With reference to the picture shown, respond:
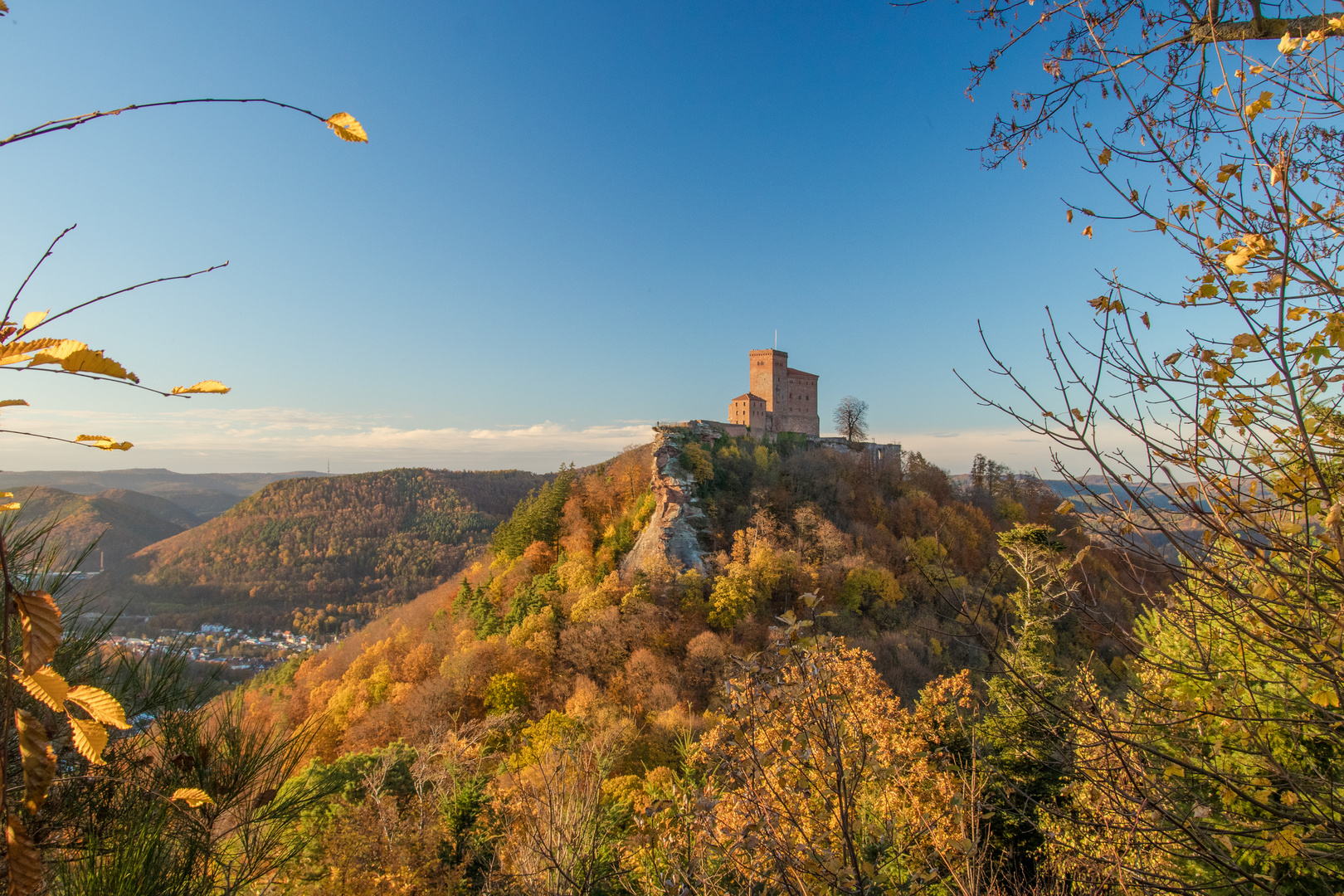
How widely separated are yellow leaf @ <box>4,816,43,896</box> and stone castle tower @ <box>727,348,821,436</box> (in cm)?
4115

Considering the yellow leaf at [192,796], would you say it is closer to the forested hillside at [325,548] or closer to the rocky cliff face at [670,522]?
the rocky cliff face at [670,522]

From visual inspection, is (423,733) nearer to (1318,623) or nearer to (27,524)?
(27,524)

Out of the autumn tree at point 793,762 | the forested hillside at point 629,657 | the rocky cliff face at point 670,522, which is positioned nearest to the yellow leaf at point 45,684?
the forested hillside at point 629,657

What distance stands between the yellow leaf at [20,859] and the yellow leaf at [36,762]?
36 millimetres

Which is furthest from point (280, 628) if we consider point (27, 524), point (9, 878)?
point (9, 878)

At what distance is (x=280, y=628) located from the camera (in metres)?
54.3

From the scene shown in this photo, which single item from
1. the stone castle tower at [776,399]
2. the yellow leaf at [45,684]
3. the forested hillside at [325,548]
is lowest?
the forested hillside at [325,548]

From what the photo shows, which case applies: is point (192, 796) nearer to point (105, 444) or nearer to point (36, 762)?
point (36, 762)

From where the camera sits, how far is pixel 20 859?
3.30ft

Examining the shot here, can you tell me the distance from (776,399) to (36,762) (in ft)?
142

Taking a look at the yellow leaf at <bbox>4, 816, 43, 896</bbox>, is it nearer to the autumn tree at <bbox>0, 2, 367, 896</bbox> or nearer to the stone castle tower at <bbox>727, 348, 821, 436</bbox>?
the autumn tree at <bbox>0, 2, 367, 896</bbox>

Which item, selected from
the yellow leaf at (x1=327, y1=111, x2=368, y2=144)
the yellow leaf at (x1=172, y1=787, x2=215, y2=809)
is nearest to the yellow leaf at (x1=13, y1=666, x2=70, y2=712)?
the yellow leaf at (x1=172, y1=787, x2=215, y2=809)

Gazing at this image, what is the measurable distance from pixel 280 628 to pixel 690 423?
1882 inches

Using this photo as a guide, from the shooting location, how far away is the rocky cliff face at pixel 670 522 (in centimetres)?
2647
